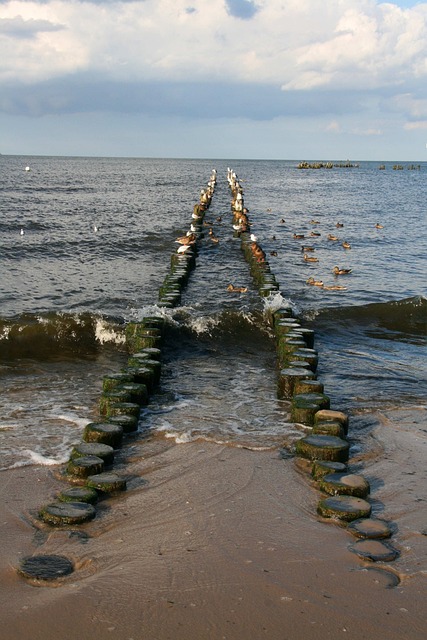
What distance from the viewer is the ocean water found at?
982 cm

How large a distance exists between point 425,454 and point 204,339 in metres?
6.85

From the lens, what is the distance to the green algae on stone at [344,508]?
670cm

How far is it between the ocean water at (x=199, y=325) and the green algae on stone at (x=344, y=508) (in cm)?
187

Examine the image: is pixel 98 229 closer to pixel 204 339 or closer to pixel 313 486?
pixel 204 339

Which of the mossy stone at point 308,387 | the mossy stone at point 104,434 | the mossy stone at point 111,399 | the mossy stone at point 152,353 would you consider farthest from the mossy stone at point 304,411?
the mossy stone at point 152,353

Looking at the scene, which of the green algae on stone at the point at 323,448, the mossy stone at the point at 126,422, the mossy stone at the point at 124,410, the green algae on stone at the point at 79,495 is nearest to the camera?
the green algae on stone at the point at 79,495

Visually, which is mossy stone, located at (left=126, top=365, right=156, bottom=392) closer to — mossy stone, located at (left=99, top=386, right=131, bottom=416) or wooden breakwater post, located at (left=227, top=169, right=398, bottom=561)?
mossy stone, located at (left=99, top=386, right=131, bottom=416)

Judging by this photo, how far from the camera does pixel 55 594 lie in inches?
211

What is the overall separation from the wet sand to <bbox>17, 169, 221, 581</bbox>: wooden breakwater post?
0.13m

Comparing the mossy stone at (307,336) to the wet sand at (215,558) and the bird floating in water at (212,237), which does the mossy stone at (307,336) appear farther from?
the bird floating in water at (212,237)

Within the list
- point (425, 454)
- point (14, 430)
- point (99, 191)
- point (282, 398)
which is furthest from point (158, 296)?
point (99, 191)

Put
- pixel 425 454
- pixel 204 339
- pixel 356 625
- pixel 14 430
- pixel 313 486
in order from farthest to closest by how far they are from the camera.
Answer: pixel 204 339 < pixel 14 430 < pixel 425 454 < pixel 313 486 < pixel 356 625

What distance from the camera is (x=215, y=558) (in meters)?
5.95

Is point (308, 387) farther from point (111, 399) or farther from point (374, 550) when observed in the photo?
point (374, 550)
